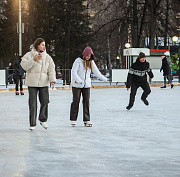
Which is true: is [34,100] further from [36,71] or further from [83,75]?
[83,75]

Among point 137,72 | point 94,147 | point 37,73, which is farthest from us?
point 137,72

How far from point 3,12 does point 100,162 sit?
46.9 m

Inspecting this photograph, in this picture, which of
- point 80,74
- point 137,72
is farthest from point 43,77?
point 137,72

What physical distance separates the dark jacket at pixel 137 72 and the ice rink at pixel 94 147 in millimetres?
2015

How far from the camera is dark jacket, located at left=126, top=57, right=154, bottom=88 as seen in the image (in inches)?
515

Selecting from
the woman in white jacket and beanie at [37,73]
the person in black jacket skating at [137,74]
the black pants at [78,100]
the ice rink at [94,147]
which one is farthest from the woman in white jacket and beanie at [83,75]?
the person in black jacket skating at [137,74]

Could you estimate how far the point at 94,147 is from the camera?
7020mm

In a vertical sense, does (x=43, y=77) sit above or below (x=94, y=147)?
above

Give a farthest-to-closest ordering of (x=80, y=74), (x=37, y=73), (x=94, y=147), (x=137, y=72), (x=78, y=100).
A: (x=137, y=72) → (x=78, y=100) → (x=80, y=74) → (x=37, y=73) → (x=94, y=147)

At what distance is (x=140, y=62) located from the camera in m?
13.1

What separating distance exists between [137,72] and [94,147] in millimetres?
6466

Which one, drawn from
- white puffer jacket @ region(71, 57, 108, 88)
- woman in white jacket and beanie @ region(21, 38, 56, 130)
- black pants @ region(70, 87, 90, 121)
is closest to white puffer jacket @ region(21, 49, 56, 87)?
woman in white jacket and beanie @ region(21, 38, 56, 130)

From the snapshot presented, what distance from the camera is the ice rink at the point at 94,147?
17.8ft

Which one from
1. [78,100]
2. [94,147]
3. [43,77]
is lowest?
[94,147]
